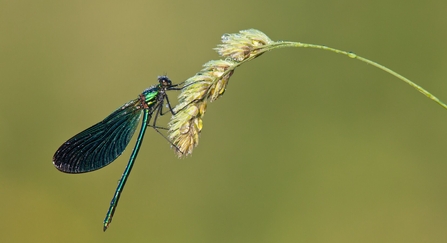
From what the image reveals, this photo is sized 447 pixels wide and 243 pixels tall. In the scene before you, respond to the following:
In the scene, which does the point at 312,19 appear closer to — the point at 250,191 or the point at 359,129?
the point at 359,129

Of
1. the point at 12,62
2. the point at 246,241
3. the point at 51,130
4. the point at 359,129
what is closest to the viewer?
the point at 246,241

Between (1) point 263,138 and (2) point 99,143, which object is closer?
(2) point 99,143

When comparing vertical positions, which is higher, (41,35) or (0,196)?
(41,35)

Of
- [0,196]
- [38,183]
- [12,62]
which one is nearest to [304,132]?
[38,183]

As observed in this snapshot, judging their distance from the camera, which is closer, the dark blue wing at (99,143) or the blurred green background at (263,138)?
the dark blue wing at (99,143)
